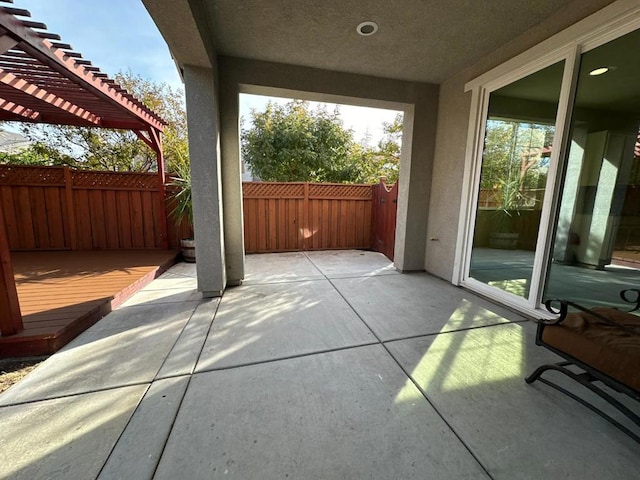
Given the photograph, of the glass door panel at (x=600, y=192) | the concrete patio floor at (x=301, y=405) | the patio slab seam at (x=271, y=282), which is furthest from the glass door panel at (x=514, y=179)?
the patio slab seam at (x=271, y=282)

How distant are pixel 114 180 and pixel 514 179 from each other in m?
6.08

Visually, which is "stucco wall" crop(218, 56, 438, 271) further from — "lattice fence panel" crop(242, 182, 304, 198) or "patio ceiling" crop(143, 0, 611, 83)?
"lattice fence panel" crop(242, 182, 304, 198)

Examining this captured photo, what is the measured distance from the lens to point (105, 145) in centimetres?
732

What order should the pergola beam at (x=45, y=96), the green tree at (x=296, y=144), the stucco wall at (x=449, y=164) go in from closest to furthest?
the pergola beam at (x=45, y=96)
the stucco wall at (x=449, y=164)
the green tree at (x=296, y=144)

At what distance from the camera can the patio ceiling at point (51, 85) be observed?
6.71 ft

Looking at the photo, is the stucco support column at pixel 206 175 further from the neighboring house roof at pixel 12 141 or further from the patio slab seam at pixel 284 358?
the neighboring house roof at pixel 12 141

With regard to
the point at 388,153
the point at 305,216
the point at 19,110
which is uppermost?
the point at 388,153

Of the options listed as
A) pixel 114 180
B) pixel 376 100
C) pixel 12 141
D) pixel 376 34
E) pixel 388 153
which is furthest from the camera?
pixel 388 153

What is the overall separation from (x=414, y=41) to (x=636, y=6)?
1.50 metres

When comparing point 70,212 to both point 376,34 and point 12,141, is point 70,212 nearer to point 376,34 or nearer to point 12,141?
point 376,34

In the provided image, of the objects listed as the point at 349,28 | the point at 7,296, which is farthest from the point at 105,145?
the point at 349,28

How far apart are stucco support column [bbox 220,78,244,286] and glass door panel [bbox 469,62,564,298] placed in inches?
114

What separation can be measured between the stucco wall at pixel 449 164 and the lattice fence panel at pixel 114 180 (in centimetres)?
479

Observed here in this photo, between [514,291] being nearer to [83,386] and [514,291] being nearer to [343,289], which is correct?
[343,289]
